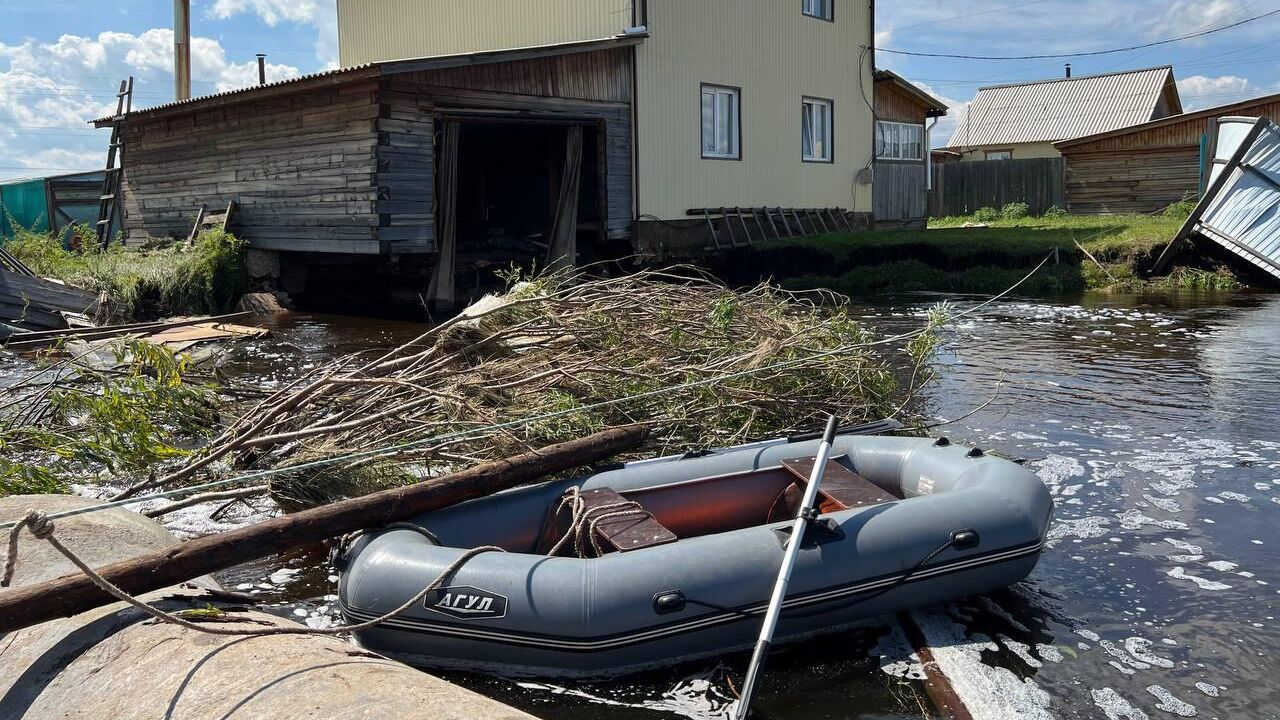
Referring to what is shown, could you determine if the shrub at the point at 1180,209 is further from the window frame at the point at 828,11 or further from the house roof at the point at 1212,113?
the window frame at the point at 828,11

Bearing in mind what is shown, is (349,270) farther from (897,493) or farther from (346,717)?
(346,717)

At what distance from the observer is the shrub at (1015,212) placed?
26906 millimetres

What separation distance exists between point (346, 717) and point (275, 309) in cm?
1364

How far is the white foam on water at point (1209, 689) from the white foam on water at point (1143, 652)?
0.16 m

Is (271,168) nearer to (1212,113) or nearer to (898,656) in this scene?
(898,656)

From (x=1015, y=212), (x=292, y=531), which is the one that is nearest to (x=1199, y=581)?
(x=292, y=531)

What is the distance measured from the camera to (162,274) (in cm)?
1418

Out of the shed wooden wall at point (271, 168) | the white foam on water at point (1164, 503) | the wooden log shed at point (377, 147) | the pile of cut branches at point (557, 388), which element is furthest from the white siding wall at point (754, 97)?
the white foam on water at point (1164, 503)

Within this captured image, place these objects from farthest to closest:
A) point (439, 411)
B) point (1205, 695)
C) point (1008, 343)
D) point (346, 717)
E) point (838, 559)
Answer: point (1008, 343) → point (439, 411) → point (838, 559) → point (1205, 695) → point (346, 717)

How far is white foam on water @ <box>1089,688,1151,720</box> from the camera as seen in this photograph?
12.6 ft

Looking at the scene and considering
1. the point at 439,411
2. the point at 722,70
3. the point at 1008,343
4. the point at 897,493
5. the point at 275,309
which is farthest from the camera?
the point at 722,70

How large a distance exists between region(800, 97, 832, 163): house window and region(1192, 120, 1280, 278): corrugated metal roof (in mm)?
6899

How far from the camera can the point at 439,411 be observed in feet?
19.6

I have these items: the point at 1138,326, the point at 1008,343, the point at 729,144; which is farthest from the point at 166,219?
the point at 1138,326
